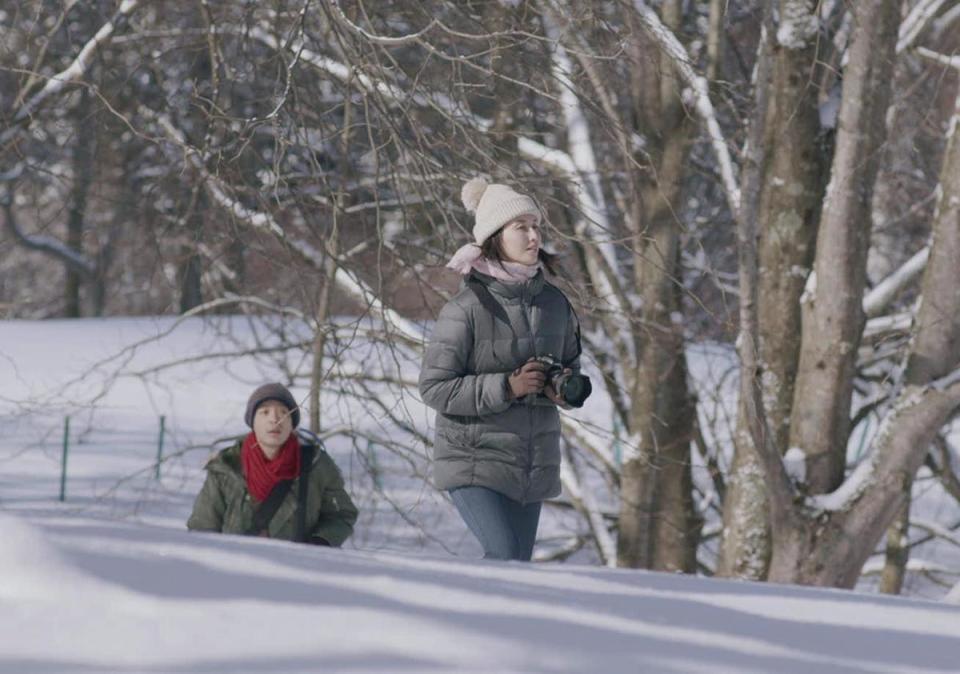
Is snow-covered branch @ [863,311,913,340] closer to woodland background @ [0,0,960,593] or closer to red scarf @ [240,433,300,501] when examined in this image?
woodland background @ [0,0,960,593]

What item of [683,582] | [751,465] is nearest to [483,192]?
[683,582]

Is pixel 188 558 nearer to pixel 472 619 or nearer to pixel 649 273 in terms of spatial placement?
pixel 472 619

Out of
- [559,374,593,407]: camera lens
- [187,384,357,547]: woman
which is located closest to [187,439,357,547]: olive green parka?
[187,384,357,547]: woman

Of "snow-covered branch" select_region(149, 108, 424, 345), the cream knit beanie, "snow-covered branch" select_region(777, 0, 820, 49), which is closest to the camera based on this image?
the cream knit beanie

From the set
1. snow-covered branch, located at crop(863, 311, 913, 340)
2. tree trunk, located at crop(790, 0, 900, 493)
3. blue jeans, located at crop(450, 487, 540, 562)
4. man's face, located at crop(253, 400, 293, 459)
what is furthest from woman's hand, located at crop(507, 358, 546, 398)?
snow-covered branch, located at crop(863, 311, 913, 340)

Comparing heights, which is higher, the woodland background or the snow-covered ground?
the woodland background

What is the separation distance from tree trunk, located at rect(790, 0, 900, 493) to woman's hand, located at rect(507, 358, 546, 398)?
2919 mm

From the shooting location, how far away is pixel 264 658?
2.55 m

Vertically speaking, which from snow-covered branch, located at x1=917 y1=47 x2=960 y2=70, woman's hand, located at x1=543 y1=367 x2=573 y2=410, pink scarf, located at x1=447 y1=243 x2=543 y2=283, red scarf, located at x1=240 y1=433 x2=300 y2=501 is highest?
snow-covered branch, located at x1=917 y1=47 x2=960 y2=70

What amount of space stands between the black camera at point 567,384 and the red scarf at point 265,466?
3.34 feet

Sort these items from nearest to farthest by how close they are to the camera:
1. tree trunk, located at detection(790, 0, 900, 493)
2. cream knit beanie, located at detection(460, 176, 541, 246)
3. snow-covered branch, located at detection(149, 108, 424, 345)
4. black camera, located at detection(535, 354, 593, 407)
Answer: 1. black camera, located at detection(535, 354, 593, 407)
2. cream knit beanie, located at detection(460, 176, 541, 246)
3. snow-covered branch, located at detection(149, 108, 424, 345)
4. tree trunk, located at detection(790, 0, 900, 493)

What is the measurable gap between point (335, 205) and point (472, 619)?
2636 mm

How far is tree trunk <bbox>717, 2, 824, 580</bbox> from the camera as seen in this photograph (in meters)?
7.81

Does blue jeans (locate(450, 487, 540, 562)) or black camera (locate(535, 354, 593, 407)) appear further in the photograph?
blue jeans (locate(450, 487, 540, 562))
